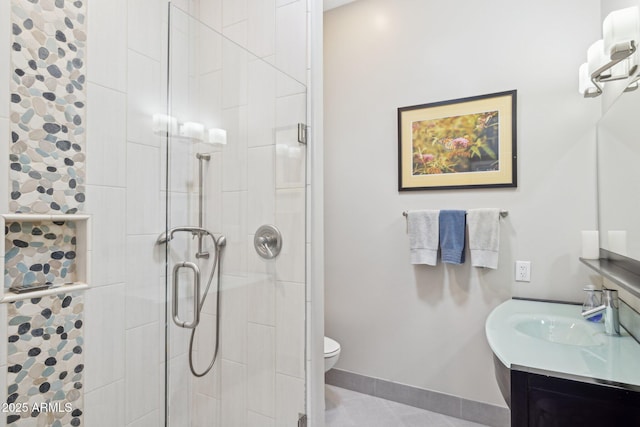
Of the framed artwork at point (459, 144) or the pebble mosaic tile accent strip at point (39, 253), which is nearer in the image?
the pebble mosaic tile accent strip at point (39, 253)

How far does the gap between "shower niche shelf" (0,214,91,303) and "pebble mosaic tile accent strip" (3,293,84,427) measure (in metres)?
0.05

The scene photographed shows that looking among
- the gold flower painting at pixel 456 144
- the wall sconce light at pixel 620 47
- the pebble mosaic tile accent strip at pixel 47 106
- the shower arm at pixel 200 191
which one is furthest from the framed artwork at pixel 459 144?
the pebble mosaic tile accent strip at pixel 47 106

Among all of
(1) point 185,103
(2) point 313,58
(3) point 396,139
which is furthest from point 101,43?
(3) point 396,139

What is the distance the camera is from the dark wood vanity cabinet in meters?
0.80

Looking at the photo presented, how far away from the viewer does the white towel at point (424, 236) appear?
2275 millimetres

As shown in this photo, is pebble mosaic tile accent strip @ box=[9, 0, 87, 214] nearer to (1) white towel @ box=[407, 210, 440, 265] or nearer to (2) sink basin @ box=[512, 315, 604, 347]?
(1) white towel @ box=[407, 210, 440, 265]

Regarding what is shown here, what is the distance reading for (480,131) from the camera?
7.25 ft

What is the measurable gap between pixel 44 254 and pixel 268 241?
805 millimetres

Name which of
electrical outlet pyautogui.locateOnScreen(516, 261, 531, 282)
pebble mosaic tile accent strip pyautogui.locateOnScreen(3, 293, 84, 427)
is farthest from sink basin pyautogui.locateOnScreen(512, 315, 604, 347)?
pebble mosaic tile accent strip pyautogui.locateOnScreen(3, 293, 84, 427)

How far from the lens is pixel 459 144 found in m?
2.28

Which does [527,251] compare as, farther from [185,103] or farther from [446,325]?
[185,103]

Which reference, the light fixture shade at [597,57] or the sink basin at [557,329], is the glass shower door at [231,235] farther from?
the light fixture shade at [597,57]

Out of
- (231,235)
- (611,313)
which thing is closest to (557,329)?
(611,313)

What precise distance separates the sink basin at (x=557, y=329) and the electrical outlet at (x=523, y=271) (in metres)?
0.39
